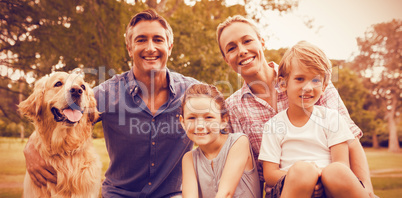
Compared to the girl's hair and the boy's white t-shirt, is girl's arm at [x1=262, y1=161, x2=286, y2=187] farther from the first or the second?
the girl's hair

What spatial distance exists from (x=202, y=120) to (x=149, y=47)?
3.87 feet

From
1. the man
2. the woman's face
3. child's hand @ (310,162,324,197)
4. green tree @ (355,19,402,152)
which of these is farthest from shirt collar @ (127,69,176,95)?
green tree @ (355,19,402,152)

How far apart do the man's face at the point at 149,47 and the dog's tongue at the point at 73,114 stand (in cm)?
86

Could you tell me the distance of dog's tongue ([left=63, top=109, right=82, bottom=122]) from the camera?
2812 millimetres

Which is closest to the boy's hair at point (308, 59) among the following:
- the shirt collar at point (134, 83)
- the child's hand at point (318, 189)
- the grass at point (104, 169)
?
the child's hand at point (318, 189)

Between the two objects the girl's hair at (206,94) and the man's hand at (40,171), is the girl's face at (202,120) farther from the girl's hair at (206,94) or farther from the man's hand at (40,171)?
the man's hand at (40,171)

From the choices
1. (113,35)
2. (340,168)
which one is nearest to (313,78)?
(340,168)

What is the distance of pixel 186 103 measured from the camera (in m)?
2.69

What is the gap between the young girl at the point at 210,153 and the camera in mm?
2529

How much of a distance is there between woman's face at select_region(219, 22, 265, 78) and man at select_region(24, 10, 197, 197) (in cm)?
73

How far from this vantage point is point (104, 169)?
45.5ft

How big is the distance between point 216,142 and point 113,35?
18.2 feet

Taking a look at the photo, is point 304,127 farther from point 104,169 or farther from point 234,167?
point 104,169

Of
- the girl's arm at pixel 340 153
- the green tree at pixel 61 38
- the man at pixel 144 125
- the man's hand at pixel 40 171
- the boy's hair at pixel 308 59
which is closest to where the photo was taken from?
the girl's arm at pixel 340 153
